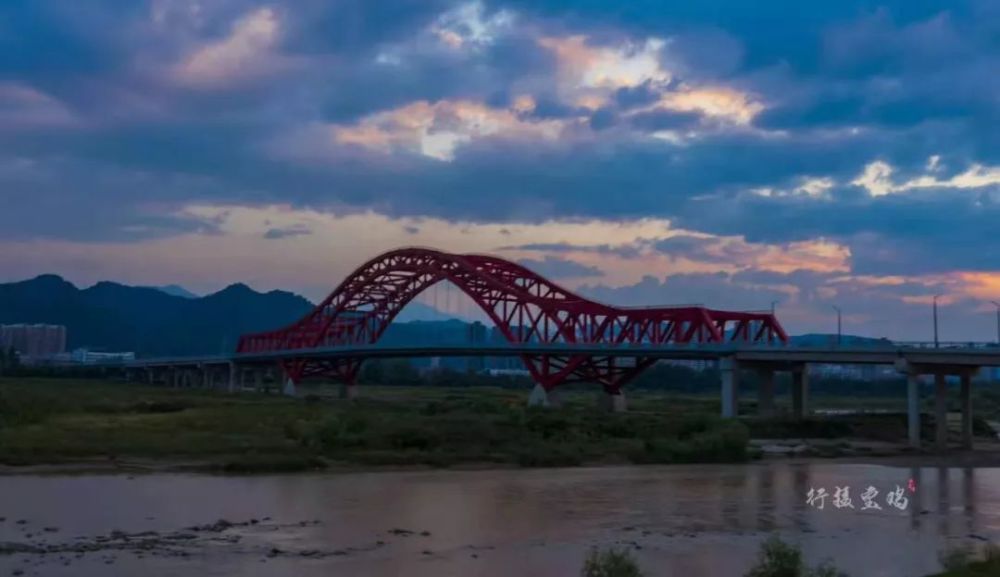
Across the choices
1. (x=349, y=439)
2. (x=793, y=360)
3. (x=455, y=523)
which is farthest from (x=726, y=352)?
(x=455, y=523)

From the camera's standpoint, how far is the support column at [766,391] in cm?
6241

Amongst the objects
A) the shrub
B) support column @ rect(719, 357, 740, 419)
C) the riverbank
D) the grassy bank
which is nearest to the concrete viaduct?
support column @ rect(719, 357, 740, 419)

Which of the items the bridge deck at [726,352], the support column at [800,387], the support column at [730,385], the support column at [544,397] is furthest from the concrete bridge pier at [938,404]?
the support column at [544,397]

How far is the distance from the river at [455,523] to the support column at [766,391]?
25.4 m

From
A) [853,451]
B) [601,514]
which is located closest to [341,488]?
[601,514]

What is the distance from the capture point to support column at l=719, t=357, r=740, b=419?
6097 cm

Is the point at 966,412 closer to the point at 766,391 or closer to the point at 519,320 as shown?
the point at 766,391

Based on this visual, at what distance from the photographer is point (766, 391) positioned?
63.4 m

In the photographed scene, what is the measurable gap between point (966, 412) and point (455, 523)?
39156 mm

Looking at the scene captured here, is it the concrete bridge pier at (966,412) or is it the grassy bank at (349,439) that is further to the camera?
the concrete bridge pier at (966,412)

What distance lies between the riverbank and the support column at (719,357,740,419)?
345cm

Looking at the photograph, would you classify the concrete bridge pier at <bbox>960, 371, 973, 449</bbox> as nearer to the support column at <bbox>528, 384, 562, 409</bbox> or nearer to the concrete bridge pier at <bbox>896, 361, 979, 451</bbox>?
the concrete bridge pier at <bbox>896, 361, 979, 451</bbox>

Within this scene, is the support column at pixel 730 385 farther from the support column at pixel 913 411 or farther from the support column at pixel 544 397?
the support column at pixel 544 397

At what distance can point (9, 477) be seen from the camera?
3127 centimetres
